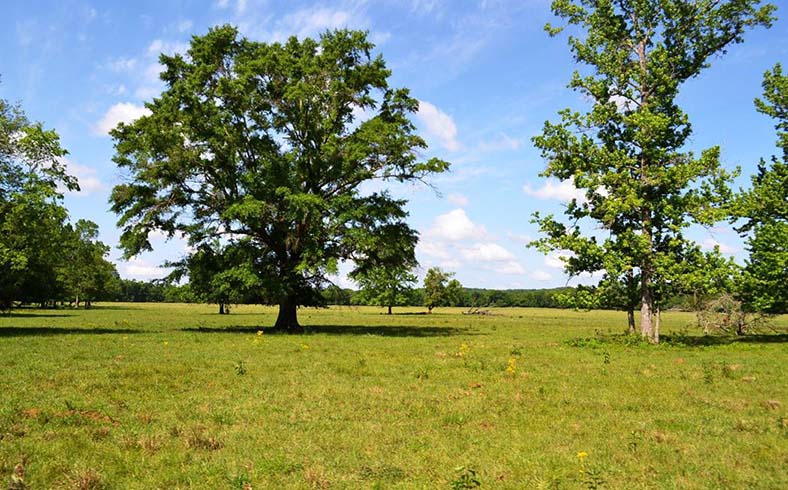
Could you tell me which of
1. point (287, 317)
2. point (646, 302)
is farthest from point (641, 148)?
point (287, 317)

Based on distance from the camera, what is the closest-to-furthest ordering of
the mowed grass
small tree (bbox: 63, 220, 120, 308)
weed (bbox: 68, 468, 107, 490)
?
weed (bbox: 68, 468, 107, 490)
the mowed grass
small tree (bbox: 63, 220, 120, 308)

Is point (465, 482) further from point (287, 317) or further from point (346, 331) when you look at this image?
point (346, 331)

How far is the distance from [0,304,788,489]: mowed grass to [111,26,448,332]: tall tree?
42.3 feet

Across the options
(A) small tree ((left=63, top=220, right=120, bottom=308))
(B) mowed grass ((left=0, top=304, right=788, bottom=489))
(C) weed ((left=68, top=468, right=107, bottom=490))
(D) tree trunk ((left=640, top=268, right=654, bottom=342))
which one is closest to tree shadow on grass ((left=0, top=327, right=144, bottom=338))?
(B) mowed grass ((left=0, top=304, right=788, bottom=489))

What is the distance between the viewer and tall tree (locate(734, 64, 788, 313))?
103 ft

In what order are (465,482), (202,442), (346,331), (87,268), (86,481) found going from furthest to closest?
(87,268), (346,331), (202,442), (86,481), (465,482)

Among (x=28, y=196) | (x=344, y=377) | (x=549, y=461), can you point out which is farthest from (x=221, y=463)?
(x=28, y=196)

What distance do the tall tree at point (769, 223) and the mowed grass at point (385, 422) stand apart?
1319 cm

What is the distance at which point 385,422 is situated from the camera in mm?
11016

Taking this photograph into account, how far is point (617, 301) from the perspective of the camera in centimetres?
2955

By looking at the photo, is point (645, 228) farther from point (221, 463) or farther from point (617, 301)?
point (221, 463)

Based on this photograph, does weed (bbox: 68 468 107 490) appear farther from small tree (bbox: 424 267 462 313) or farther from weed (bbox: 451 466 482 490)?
small tree (bbox: 424 267 462 313)

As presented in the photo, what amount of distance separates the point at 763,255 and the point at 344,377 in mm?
27966

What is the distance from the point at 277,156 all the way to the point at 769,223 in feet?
99.0
